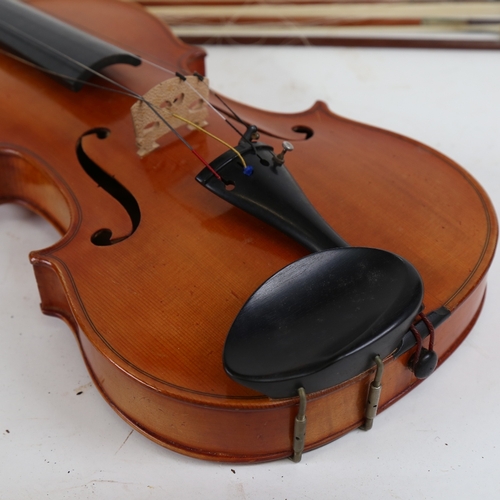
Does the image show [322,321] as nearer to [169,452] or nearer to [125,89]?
[169,452]

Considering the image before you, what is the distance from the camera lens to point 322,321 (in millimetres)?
1081

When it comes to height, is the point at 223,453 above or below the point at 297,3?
below

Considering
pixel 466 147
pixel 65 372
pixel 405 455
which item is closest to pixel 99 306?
pixel 65 372

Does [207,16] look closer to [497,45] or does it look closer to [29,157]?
[497,45]

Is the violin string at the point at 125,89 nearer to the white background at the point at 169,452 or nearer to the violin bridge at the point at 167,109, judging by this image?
the violin bridge at the point at 167,109

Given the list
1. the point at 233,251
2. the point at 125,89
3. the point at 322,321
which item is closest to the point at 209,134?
the point at 233,251

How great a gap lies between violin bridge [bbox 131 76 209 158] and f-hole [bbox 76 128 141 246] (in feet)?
0.31

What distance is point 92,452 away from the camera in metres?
1.27

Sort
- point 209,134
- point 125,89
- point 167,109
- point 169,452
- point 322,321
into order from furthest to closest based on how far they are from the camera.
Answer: point 125,89 → point 167,109 → point 209,134 → point 169,452 → point 322,321

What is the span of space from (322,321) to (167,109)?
66cm

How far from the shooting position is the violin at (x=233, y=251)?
109cm

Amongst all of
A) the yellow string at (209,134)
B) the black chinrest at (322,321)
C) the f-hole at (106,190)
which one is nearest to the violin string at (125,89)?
the yellow string at (209,134)

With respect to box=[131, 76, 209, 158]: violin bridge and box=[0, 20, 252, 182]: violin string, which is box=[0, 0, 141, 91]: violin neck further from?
box=[131, 76, 209, 158]: violin bridge

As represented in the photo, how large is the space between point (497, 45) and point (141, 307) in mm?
1736
